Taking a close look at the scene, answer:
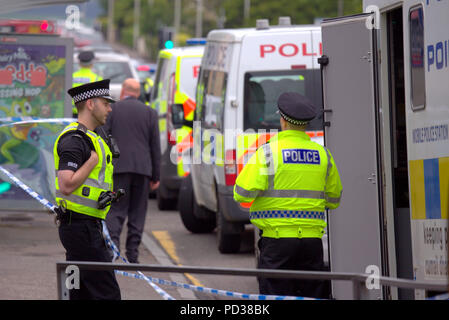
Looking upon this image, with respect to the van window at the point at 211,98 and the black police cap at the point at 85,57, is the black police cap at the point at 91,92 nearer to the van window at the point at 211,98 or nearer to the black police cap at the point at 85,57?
the van window at the point at 211,98

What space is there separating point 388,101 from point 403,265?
1125 millimetres

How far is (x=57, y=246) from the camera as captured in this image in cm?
1199

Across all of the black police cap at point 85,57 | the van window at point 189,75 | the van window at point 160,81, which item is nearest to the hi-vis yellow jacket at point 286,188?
the black police cap at point 85,57

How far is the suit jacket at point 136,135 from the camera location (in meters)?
10.8

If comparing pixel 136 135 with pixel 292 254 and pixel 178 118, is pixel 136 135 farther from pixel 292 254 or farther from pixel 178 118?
pixel 292 254

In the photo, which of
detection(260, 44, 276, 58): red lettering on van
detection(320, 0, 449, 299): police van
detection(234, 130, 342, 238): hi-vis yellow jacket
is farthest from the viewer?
detection(260, 44, 276, 58): red lettering on van

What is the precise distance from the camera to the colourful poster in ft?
43.8

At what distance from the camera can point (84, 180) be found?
6.23 metres

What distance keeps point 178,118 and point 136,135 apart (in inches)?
130

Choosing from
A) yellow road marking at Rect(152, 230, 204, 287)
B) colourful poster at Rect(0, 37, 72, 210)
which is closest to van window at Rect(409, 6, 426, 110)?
yellow road marking at Rect(152, 230, 204, 287)

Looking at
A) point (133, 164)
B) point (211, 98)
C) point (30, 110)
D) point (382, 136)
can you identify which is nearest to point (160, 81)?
point (30, 110)

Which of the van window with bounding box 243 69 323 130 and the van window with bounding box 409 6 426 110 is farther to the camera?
the van window with bounding box 243 69 323 130

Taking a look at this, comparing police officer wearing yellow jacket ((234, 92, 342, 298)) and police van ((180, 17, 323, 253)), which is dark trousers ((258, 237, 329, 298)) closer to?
police officer wearing yellow jacket ((234, 92, 342, 298))

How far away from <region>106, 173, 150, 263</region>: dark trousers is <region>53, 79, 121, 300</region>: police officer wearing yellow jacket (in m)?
4.26
